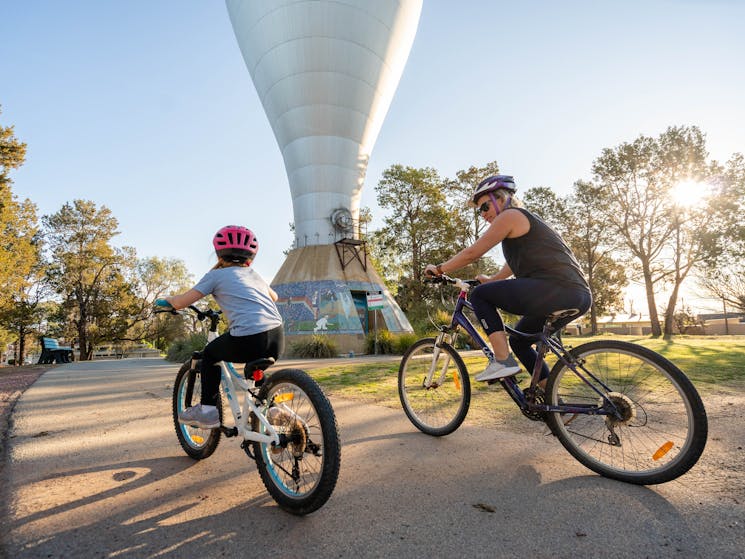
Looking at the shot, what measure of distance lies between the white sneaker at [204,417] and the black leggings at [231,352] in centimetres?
4

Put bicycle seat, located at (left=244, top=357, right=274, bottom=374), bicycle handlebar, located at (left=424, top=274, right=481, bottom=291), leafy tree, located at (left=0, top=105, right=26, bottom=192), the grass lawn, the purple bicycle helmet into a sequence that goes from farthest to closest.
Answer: leafy tree, located at (left=0, top=105, right=26, bottom=192) < the grass lawn < bicycle handlebar, located at (left=424, top=274, right=481, bottom=291) < the purple bicycle helmet < bicycle seat, located at (left=244, top=357, right=274, bottom=374)

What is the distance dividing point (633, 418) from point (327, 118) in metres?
19.5

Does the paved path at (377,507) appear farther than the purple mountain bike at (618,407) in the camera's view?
No

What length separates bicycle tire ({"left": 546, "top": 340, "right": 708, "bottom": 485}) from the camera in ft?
6.63

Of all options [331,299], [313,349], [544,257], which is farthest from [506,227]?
[331,299]

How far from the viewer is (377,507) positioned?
1.86 metres

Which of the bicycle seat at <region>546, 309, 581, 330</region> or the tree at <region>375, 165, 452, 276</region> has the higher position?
the tree at <region>375, 165, 452, 276</region>

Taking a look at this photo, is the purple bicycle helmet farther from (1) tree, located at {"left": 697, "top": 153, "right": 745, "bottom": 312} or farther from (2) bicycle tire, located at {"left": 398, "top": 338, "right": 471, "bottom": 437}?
(1) tree, located at {"left": 697, "top": 153, "right": 745, "bottom": 312}

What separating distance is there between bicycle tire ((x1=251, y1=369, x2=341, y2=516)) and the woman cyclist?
124cm

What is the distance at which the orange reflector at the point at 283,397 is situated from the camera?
2085 millimetres

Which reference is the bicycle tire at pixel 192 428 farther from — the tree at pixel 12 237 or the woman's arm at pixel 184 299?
the tree at pixel 12 237

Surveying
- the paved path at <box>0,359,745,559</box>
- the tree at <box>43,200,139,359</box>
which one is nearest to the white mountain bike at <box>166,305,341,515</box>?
the paved path at <box>0,359,745,559</box>

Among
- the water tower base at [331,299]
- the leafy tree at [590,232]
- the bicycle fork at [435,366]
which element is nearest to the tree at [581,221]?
the leafy tree at [590,232]

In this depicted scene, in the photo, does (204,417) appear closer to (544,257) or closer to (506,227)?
(506,227)
